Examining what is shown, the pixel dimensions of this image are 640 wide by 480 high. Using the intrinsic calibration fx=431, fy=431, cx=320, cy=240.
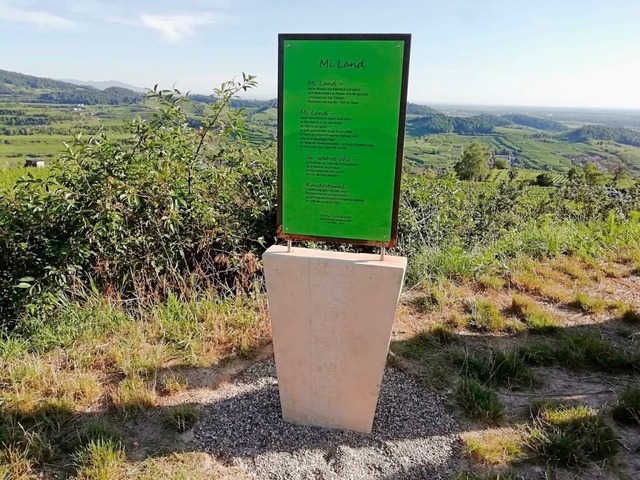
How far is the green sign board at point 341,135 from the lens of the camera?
186cm

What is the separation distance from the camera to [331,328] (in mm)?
2188

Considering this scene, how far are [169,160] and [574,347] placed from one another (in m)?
3.43

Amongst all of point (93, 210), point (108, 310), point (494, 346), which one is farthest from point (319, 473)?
point (93, 210)

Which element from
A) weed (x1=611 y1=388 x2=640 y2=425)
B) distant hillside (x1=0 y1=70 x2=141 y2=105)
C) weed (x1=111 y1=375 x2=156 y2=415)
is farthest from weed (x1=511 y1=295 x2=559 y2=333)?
distant hillside (x1=0 y1=70 x2=141 y2=105)

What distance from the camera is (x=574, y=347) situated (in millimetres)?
3107

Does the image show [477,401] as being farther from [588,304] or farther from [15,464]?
[15,464]

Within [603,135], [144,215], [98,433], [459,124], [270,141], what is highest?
[459,124]

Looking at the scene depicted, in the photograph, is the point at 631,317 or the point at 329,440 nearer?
the point at 329,440

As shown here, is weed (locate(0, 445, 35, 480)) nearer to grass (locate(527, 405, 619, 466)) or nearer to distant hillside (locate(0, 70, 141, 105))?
grass (locate(527, 405, 619, 466))

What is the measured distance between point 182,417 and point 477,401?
5.41 feet

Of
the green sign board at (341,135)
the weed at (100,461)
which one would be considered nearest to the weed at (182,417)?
the weed at (100,461)

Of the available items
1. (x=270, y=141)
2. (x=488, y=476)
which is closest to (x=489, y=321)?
(x=488, y=476)

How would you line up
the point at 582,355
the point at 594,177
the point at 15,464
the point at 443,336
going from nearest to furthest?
1. the point at 15,464
2. the point at 582,355
3. the point at 443,336
4. the point at 594,177

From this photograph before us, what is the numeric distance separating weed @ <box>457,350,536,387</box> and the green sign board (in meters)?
1.32
